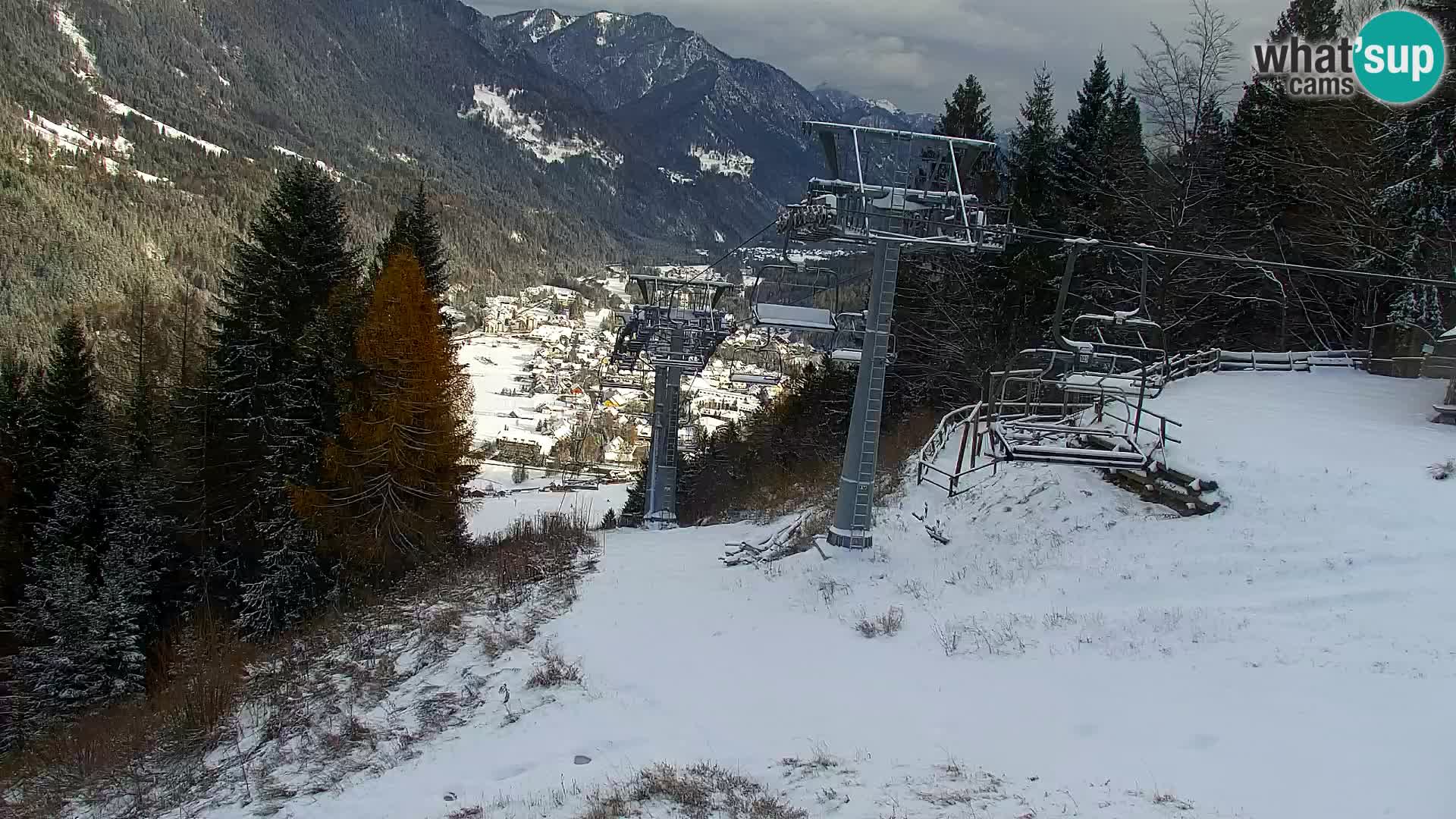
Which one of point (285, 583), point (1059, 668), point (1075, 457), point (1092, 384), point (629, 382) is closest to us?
point (1059, 668)

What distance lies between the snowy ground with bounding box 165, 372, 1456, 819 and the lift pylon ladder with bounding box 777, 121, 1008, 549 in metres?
2.88

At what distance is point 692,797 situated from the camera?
707 centimetres

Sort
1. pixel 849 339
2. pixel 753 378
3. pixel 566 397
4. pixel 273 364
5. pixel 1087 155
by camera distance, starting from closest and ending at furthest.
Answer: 1. pixel 849 339
2. pixel 753 378
3. pixel 273 364
4. pixel 1087 155
5. pixel 566 397

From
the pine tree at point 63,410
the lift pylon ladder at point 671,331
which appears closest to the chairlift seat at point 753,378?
the lift pylon ladder at point 671,331

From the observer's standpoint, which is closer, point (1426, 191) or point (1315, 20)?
point (1426, 191)

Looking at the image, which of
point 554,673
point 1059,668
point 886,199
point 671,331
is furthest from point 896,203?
point 671,331

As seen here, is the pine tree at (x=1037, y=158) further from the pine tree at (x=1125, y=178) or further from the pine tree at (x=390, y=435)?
the pine tree at (x=390, y=435)

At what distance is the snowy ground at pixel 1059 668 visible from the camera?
662cm


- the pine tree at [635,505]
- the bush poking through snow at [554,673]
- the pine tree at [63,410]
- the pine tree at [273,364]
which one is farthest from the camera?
the pine tree at [635,505]

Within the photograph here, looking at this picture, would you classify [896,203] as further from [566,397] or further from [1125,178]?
[566,397]

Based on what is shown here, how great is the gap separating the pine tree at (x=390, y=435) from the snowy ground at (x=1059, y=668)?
8.53 m

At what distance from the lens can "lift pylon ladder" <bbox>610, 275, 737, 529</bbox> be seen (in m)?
21.6

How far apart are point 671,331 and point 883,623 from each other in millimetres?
12353

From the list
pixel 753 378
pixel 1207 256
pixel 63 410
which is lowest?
pixel 63 410
